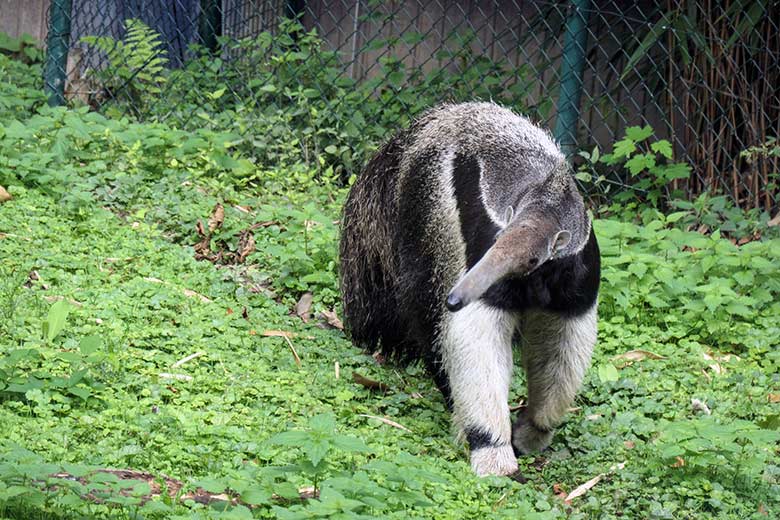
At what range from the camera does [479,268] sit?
3896 millimetres

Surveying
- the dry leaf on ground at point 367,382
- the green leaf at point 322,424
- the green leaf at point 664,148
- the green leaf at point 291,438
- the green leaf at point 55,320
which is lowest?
the dry leaf on ground at point 367,382

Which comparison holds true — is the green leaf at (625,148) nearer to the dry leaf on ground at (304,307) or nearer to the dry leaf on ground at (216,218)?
the dry leaf on ground at (304,307)

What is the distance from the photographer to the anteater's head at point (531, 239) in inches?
151

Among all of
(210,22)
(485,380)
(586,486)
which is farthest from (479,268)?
(210,22)

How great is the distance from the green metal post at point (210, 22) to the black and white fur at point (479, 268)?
4601 millimetres

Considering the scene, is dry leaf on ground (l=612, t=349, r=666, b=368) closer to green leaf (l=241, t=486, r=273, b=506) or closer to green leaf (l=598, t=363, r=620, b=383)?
green leaf (l=598, t=363, r=620, b=383)

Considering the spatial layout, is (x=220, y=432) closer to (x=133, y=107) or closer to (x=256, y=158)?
(x=256, y=158)

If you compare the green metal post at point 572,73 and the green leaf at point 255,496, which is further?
the green metal post at point 572,73

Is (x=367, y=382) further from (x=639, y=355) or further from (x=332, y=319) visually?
(x=639, y=355)

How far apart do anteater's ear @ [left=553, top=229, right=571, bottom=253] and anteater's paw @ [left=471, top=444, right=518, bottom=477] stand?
85 centimetres

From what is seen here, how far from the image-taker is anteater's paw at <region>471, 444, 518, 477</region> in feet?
14.4

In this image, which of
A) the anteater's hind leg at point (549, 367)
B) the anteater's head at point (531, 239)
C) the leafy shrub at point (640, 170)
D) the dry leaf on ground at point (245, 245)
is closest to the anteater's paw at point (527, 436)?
the anteater's hind leg at point (549, 367)

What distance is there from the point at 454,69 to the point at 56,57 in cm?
336

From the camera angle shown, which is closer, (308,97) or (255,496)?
(255,496)
